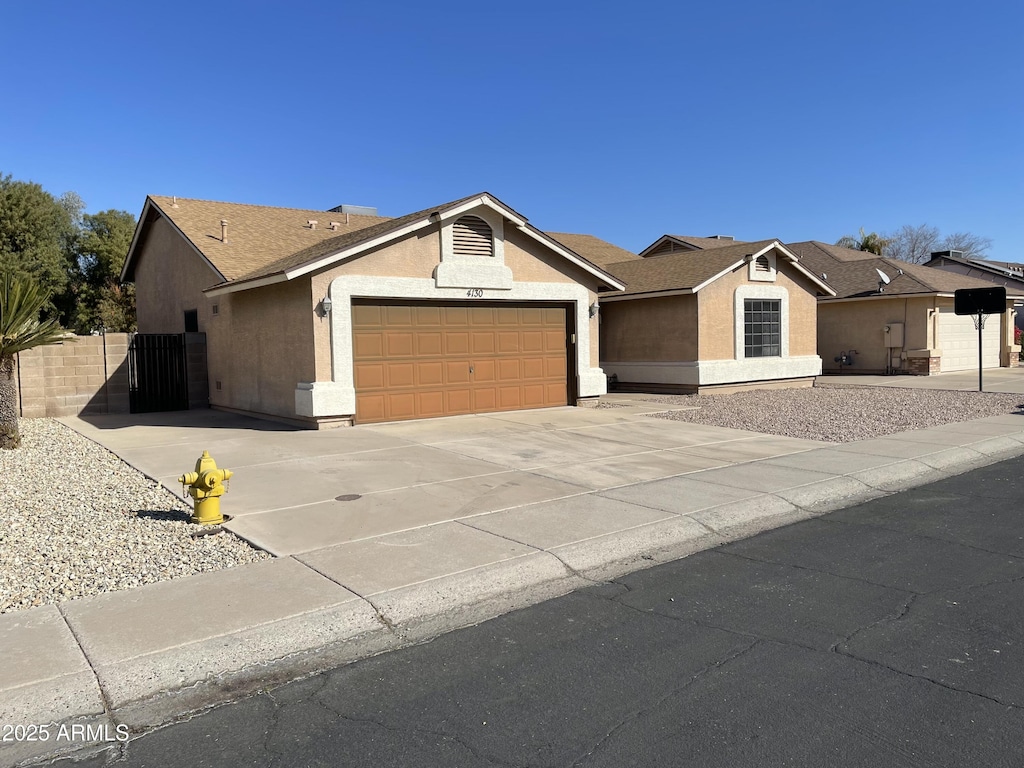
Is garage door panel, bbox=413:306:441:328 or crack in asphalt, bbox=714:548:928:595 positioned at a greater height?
garage door panel, bbox=413:306:441:328

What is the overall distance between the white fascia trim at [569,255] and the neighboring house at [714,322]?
2.97 m

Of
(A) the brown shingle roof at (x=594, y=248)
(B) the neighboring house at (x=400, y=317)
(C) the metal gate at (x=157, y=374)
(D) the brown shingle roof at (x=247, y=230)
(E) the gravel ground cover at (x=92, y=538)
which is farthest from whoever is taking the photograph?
(A) the brown shingle roof at (x=594, y=248)

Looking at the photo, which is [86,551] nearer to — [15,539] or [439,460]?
[15,539]

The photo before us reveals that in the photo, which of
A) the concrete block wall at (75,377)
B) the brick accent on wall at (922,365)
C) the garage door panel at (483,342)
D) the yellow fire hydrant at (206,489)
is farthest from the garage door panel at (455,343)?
the brick accent on wall at (922,365)

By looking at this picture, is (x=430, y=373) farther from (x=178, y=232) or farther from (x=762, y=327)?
(x=762, y=327)

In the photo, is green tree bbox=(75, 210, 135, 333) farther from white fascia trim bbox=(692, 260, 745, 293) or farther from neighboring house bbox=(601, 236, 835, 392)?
white fascia trim bbox=(692, 260, 745, 293)

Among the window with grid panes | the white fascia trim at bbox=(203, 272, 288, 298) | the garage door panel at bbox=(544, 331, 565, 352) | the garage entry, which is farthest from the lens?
the garage entry

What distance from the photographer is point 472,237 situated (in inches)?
630

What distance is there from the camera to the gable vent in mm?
15771

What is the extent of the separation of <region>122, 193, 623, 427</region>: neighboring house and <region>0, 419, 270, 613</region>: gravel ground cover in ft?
16.5

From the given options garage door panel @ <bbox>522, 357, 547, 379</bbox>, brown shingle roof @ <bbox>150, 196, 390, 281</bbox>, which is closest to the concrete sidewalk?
garage door panel @ <bbox>522, 357, 547, 379</bbox>

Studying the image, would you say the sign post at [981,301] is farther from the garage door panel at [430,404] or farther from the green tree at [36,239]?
the green tree at [36,239]

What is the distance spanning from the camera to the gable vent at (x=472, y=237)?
15.8 meters

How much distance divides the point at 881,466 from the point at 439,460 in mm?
5747
